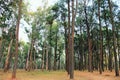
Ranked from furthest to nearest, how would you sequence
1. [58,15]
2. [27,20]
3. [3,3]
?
[27,20]
[58,15]
[3,3]

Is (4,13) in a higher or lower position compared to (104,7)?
lower

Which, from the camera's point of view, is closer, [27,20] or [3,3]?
[3,3]

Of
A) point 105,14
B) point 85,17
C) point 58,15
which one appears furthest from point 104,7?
point 58,15

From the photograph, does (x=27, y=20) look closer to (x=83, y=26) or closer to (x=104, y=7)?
(x=83, y=26)

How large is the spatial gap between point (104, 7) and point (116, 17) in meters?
4.76

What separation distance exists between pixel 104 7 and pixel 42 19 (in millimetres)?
16170

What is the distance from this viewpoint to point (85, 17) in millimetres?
33844

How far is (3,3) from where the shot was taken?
20266 mm

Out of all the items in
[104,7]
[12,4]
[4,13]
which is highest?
[104,7]

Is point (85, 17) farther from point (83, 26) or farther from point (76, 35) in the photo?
point (76, 35)

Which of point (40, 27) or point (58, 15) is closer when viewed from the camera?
point (58, 15)

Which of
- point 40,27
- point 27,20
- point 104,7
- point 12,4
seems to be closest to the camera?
point 12,4

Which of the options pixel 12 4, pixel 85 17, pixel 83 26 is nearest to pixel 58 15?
pixel 85 17

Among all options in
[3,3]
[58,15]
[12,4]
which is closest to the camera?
[3,3]
